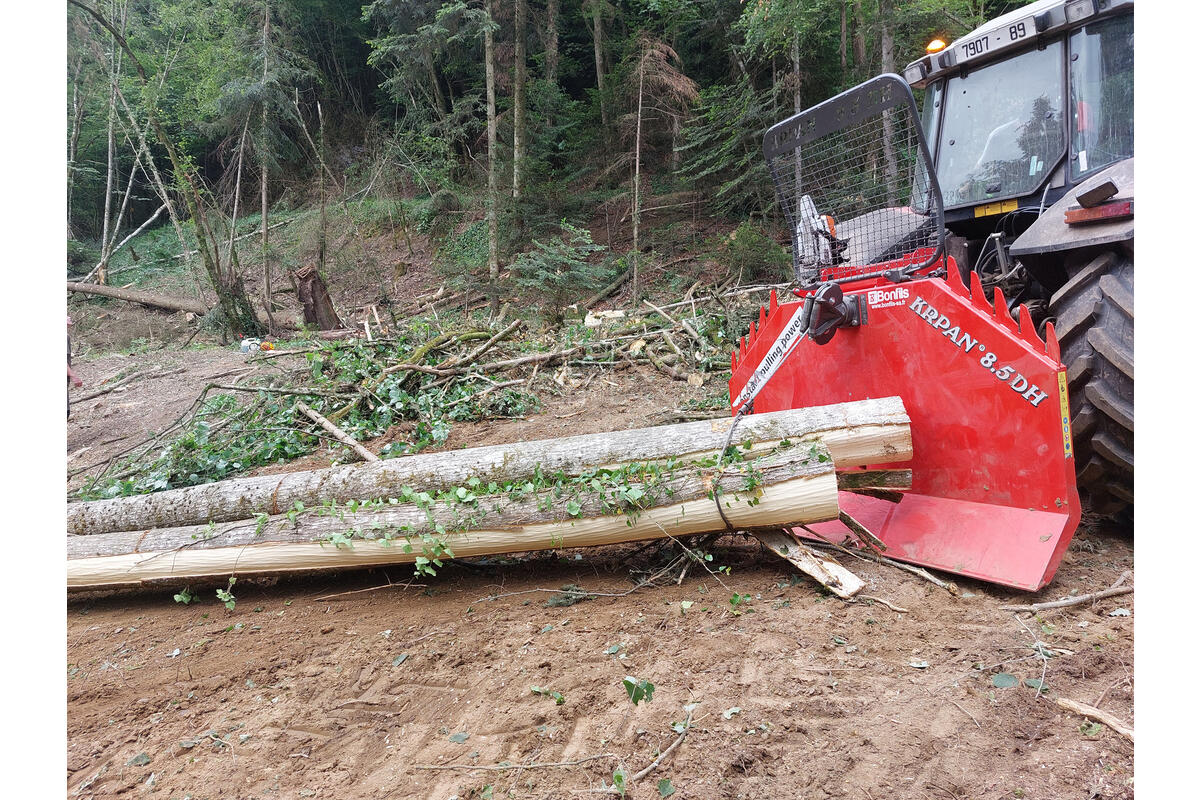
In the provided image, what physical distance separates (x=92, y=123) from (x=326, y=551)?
30308mm

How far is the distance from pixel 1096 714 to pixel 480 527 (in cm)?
266

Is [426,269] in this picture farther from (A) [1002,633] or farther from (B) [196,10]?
(A) [1002,633]

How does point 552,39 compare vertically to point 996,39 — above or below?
above

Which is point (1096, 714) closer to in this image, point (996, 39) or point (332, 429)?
point (996, 39)

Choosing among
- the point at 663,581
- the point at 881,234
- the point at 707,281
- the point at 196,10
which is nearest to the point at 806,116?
the point at 881,234

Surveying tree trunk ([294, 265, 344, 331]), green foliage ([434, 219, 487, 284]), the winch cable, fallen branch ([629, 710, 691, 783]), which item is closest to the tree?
green foliage ([434, 219, 487, 284])

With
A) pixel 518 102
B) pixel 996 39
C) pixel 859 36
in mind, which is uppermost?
pixel 859 36

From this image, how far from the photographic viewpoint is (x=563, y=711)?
2369mm

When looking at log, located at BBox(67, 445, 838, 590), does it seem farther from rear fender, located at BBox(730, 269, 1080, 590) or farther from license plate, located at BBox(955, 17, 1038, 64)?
license plate, located at BBox(955, 17, 1038, 64)

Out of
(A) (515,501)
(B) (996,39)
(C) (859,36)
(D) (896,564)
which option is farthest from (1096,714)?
(C) (859,36)

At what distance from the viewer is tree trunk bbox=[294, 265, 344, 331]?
1294cm

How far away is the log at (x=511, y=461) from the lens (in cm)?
336

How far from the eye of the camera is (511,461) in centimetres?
381

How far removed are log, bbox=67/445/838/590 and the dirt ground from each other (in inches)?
10.5
